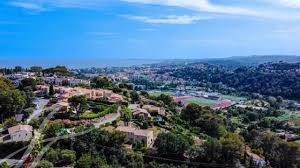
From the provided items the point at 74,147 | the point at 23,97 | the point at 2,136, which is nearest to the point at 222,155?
the point at 74,147

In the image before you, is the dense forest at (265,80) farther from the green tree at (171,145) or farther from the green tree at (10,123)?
the green tree at (10,123)

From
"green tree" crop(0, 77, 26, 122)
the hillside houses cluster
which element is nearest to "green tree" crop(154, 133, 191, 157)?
the hillside houses cluster

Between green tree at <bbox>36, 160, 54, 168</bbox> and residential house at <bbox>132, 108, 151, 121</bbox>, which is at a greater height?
residential house at <bbox>132, 108, 151, 121</bbox>

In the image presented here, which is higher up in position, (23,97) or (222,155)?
(23,97)

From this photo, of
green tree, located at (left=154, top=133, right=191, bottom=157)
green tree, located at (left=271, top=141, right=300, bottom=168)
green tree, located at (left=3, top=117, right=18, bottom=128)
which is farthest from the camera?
green tree, located at (left=271, top=141, right=300, bottom=168)

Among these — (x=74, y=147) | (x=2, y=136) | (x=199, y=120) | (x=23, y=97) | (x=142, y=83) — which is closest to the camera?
(x=74, y=147)

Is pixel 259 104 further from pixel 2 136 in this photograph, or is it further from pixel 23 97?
pixel 2 136

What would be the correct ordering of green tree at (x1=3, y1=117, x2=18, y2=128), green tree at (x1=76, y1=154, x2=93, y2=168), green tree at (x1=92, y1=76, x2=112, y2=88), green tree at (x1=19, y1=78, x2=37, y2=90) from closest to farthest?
green tree at (x1=76, y1=154, x2=93, y2=168) → green tree at (x1=3, y1=117, x2=18, y2=128) → green tree at (x1=19, y1=78, x2=37, y2=90) → green tree at (x1=92, y1=76, x2=112, y2=88)

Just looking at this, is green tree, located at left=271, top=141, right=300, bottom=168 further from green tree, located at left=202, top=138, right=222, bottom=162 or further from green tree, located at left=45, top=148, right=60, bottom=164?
green tree, located at left=45, top=148, right=60, bottom=164
